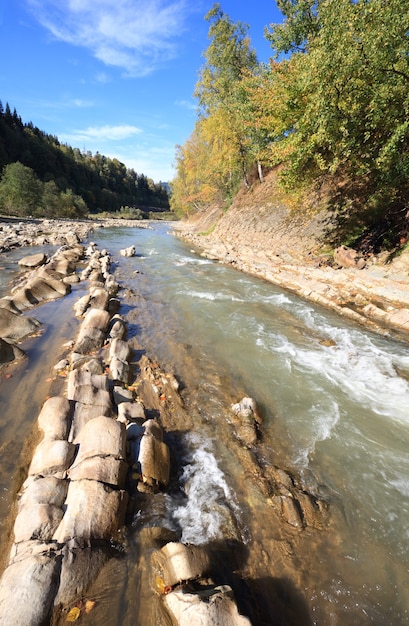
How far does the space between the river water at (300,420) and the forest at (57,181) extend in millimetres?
53096

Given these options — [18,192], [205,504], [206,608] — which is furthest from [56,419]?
[18,192]

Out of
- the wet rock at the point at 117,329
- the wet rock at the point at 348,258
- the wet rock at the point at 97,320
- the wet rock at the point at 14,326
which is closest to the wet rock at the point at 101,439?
the wet rock at the point at 117,329

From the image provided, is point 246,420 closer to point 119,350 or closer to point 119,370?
point 119,370

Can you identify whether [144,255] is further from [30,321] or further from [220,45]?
[220,45]

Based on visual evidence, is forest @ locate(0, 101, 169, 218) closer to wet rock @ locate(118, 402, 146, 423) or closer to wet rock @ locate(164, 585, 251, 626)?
wet rock @ locate(118, 402, 146, 423)

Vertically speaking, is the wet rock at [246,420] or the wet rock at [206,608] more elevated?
the wet rock at [206,608]

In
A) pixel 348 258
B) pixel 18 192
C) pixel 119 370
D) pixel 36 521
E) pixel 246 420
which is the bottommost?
pixel 246 420

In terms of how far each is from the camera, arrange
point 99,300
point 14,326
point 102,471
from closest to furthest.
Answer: point 102,471
point 14,326
point 99,300

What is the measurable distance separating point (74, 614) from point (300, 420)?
4.82 m

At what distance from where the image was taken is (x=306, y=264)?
16.9m

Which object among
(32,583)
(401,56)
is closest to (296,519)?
(32,583)

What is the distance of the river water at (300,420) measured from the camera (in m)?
3.59

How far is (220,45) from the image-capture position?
24.9 metres

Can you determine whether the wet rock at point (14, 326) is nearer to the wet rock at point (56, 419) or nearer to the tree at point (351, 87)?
the wet rock at point (56, 419)
